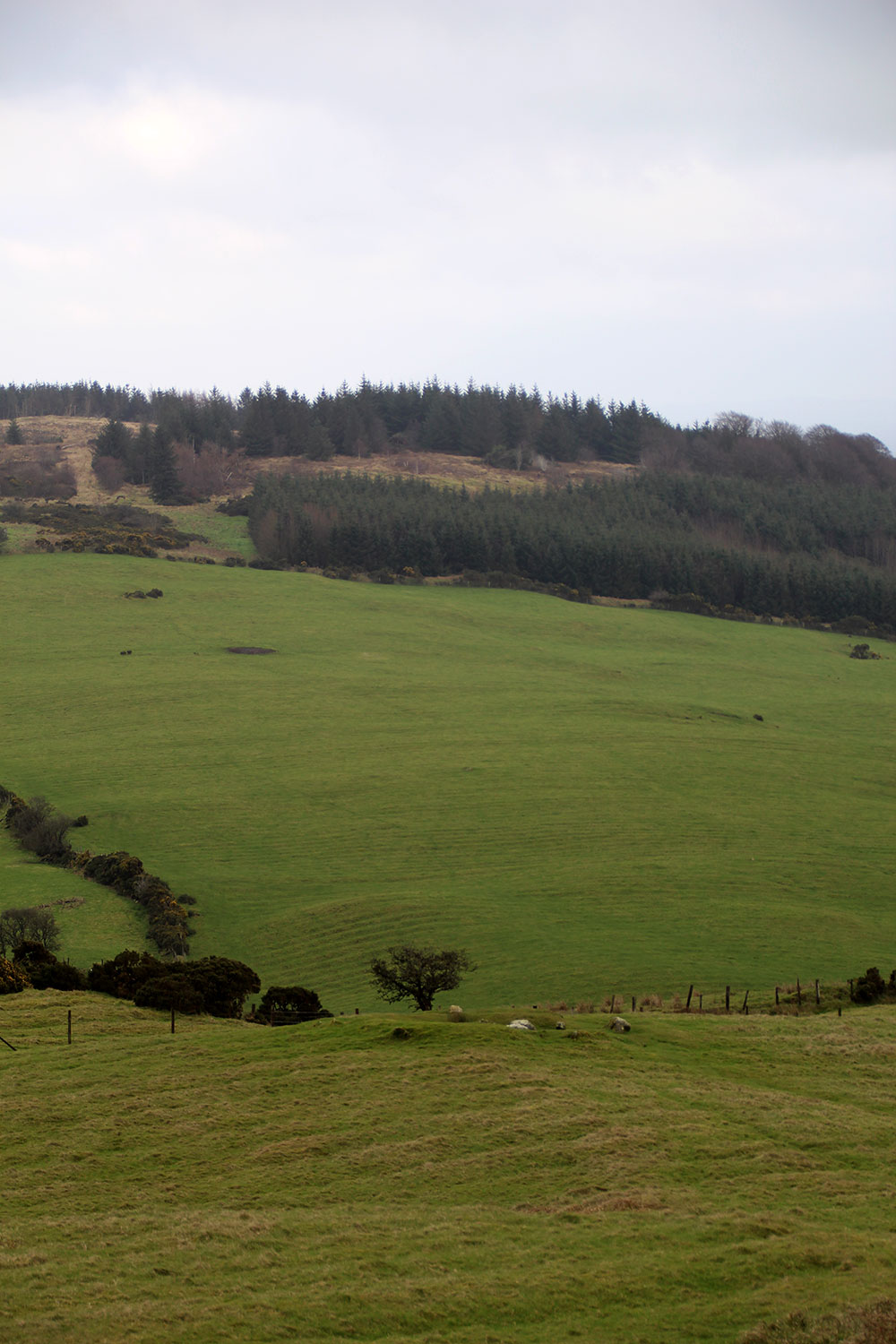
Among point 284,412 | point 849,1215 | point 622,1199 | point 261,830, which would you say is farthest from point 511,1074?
point 284,412

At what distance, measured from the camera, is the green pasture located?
44.0 metres

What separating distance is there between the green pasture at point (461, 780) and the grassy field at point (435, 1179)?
1318cm

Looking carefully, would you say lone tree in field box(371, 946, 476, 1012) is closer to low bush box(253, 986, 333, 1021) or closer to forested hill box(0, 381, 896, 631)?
low bush box(253, 986, 333, 1021)

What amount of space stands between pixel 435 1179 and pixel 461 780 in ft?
150

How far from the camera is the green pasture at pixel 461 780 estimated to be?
1732 inches

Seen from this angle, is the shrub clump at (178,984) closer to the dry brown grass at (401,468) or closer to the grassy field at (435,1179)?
the grassy field at (435,1179)

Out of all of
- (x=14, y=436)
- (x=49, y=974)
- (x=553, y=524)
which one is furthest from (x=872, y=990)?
(x=14, y=436)

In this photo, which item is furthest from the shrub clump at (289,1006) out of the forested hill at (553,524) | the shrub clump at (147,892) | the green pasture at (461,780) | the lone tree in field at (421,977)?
the forested hill at (553,524)

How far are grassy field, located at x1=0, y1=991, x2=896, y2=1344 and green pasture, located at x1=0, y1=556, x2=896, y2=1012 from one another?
13.2 meters

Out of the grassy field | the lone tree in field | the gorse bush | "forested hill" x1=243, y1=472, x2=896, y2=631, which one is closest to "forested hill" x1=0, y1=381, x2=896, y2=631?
"forested hill" x1=243, y1=472, x2=896, y2=631

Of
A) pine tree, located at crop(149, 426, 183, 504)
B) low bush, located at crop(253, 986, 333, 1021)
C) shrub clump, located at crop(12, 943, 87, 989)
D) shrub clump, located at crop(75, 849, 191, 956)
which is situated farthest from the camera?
pine tree, located at crop(149, 426, 183, 504)

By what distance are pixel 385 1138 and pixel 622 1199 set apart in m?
4.91

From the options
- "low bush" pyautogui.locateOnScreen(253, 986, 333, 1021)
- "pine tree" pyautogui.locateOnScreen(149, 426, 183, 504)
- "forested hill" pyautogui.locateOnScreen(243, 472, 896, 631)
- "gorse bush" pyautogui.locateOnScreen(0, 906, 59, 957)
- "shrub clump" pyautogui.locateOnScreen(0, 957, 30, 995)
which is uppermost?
"pine tree" pyautogui.locateOnScreen(149, 426, 183, 504)

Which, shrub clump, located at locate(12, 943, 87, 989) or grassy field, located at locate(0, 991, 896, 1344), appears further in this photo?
shrub clump, located at locate(12, 943, 87, 989)
